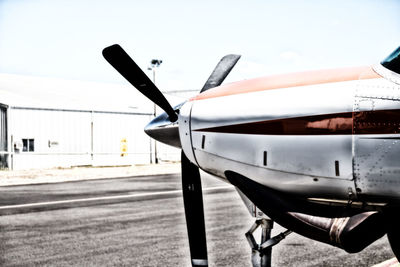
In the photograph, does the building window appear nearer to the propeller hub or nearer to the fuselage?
the propeller hub

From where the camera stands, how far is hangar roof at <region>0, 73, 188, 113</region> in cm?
3386

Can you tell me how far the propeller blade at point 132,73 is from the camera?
4.52m

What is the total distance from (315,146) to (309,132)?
4.1 inches

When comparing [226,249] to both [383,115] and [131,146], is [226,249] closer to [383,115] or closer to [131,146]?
[383,115]

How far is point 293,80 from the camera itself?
374 cm

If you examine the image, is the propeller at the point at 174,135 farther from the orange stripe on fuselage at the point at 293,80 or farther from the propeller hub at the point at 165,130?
the orange stripe on fuselage at the point at 293,80

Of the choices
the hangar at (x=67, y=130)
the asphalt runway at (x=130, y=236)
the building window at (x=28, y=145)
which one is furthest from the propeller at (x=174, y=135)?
the building window at (x=28, y=145)

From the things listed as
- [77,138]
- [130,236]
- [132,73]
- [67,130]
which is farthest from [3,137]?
[132,73]

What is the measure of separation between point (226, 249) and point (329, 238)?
5.65 meters

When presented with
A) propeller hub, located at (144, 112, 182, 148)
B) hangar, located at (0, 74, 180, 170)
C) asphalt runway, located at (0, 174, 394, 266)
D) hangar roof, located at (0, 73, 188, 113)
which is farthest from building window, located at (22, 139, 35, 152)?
propeller hub, located at (144, 112, 182, 148)

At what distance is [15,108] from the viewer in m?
31.1

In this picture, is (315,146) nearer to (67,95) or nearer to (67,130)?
(67,130)

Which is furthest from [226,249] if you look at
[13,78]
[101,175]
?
[13,78]

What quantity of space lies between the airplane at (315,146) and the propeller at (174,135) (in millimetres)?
535
